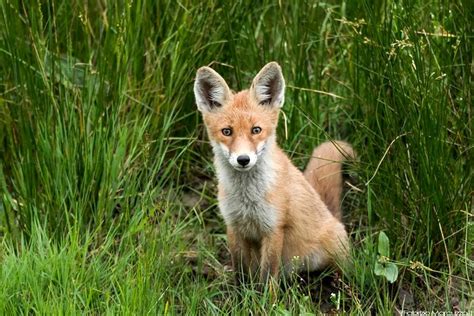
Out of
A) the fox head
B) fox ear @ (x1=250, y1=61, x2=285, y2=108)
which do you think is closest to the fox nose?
the fox head

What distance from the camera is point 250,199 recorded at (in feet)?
19.8

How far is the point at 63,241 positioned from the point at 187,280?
0.85m

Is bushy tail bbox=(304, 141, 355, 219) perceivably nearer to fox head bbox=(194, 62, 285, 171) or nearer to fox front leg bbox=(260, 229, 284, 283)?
fox head bbox=(194, 62, 285, 171)

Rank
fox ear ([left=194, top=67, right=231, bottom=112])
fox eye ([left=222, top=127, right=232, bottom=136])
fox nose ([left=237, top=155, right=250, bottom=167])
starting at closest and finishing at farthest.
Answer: fox nose ([left=237, top=155, right=250, bottom=167]) → fox eye ([left=222, top=127, right=232, bottom=136]) → fox ear ([left=194, top=67, right=231, bottom=112])

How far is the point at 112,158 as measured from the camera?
20.9ft

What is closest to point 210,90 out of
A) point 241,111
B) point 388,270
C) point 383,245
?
point 241,111

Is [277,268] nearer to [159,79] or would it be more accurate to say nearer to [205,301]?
[205,301]

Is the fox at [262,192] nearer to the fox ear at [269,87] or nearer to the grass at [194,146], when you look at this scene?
the fox ear at [269,87]

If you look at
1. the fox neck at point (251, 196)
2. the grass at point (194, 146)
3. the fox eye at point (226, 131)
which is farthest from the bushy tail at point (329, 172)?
the fox eye at point (226, 131)

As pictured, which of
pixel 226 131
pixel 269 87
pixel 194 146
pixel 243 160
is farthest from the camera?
pixel 194 146

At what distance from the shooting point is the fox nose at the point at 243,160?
5.72m

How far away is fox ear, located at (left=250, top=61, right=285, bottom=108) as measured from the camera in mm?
6043

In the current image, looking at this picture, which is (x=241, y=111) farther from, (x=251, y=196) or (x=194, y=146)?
(x=194, y=146)

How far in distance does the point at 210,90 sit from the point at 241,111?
0.92 ft
